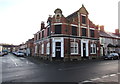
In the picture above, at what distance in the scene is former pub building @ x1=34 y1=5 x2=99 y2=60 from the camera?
1040 inches

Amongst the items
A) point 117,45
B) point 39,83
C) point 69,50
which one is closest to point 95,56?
point 69,50

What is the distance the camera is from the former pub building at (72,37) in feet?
86.7

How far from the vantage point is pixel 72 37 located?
27.6 meters

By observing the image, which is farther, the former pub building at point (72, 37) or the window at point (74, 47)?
the window at point (74, 47)

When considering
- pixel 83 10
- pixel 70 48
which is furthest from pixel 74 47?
pixel 83 10

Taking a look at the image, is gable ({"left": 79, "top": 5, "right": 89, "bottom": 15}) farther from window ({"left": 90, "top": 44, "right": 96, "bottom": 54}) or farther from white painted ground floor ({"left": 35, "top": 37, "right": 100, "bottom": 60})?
window ({"left": 90, "top": 44, "right": 96, "bottom": 54})

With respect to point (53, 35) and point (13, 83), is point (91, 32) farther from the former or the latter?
point (13, 83)

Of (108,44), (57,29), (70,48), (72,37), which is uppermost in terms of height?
(57,29)

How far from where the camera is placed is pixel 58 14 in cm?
2733

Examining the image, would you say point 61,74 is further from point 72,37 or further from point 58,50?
point 72,37

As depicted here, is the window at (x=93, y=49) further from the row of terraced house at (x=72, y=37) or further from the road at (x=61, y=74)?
the road at (x=61, y=74)

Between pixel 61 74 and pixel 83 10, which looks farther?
pixel 83 10

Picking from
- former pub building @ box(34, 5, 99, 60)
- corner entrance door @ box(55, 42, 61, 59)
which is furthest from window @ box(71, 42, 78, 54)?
corner entrance door @ box(55, 42, 61, 59)

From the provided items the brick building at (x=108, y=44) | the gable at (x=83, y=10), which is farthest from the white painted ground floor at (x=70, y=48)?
the brick building at (x=108, y=44)
